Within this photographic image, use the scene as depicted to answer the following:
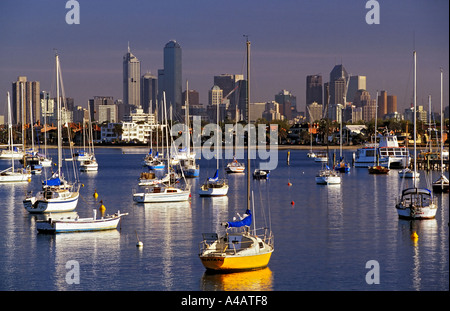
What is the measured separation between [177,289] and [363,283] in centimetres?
954

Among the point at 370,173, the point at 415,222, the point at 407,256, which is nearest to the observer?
the point at 407,256

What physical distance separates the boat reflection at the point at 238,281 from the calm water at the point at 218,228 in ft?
0.19

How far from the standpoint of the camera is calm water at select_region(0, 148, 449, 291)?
39.3 metres

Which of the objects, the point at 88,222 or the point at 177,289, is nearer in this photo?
the point at 177,289

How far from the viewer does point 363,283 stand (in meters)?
39.4

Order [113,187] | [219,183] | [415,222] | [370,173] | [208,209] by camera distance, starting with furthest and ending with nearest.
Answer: [370,173], [113,187], [219,183], [208,209], [415,222]

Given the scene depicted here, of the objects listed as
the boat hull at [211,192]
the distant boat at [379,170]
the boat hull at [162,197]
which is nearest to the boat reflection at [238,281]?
the boat hull at [162,197]

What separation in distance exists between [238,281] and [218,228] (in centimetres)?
1865

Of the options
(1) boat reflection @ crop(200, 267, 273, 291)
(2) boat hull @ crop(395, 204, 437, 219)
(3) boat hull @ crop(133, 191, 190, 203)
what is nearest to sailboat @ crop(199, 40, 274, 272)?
(1) boat reflection @ crop(200, 267, 273, 291)

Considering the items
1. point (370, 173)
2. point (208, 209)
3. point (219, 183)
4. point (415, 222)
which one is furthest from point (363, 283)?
point (370, 173)

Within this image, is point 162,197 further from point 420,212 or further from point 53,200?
point 420,212

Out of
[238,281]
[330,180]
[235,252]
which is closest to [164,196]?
[330,180]

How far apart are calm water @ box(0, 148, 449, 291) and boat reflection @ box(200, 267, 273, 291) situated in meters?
0.06
